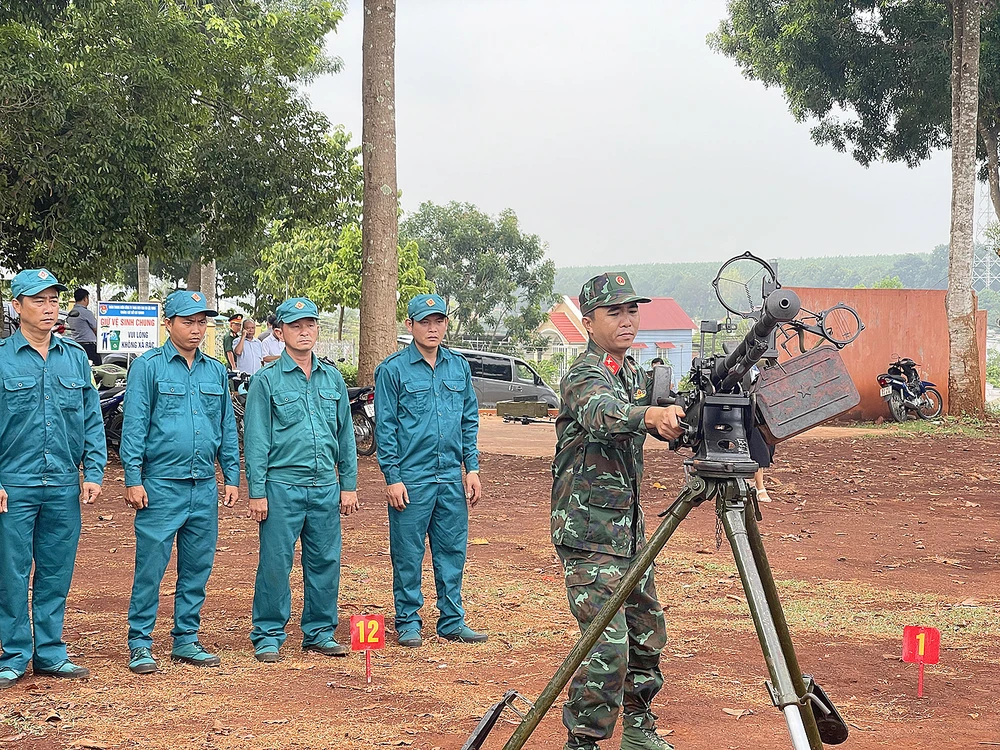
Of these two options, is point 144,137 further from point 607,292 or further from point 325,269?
point 325,269

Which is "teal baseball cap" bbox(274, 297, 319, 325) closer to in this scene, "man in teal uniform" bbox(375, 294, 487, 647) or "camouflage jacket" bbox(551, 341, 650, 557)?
"man in teal uniform" bbox(375, 294, 487, 647)

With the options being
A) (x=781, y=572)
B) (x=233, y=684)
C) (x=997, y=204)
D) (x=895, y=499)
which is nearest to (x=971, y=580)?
(x=781, y=572)

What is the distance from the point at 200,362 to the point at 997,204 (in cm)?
2220

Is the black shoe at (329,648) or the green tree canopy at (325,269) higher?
the green tree canopy at (325,269)

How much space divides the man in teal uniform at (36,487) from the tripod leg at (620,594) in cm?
304

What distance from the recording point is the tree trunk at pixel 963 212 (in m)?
20.2

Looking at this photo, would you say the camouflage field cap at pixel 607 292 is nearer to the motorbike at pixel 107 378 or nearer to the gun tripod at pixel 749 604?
the gun tripod at pixel 749 604

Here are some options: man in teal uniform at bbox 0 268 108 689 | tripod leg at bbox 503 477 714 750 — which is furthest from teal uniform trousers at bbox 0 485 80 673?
tripod leg at bbox 503 477 714 750

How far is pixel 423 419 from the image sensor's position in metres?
6.53

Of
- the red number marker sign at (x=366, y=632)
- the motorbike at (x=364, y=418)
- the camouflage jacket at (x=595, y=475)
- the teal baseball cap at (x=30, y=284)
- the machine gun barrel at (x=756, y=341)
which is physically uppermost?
the teal baseball cap at (x=30, y=284)

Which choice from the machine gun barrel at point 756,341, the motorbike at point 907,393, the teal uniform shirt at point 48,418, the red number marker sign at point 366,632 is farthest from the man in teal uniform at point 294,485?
the motorbike at point 907,393

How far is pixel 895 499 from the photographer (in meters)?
11.8

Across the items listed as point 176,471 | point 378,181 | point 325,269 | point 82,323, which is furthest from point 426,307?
point 325,269

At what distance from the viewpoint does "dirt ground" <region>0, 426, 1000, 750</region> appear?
492cm
